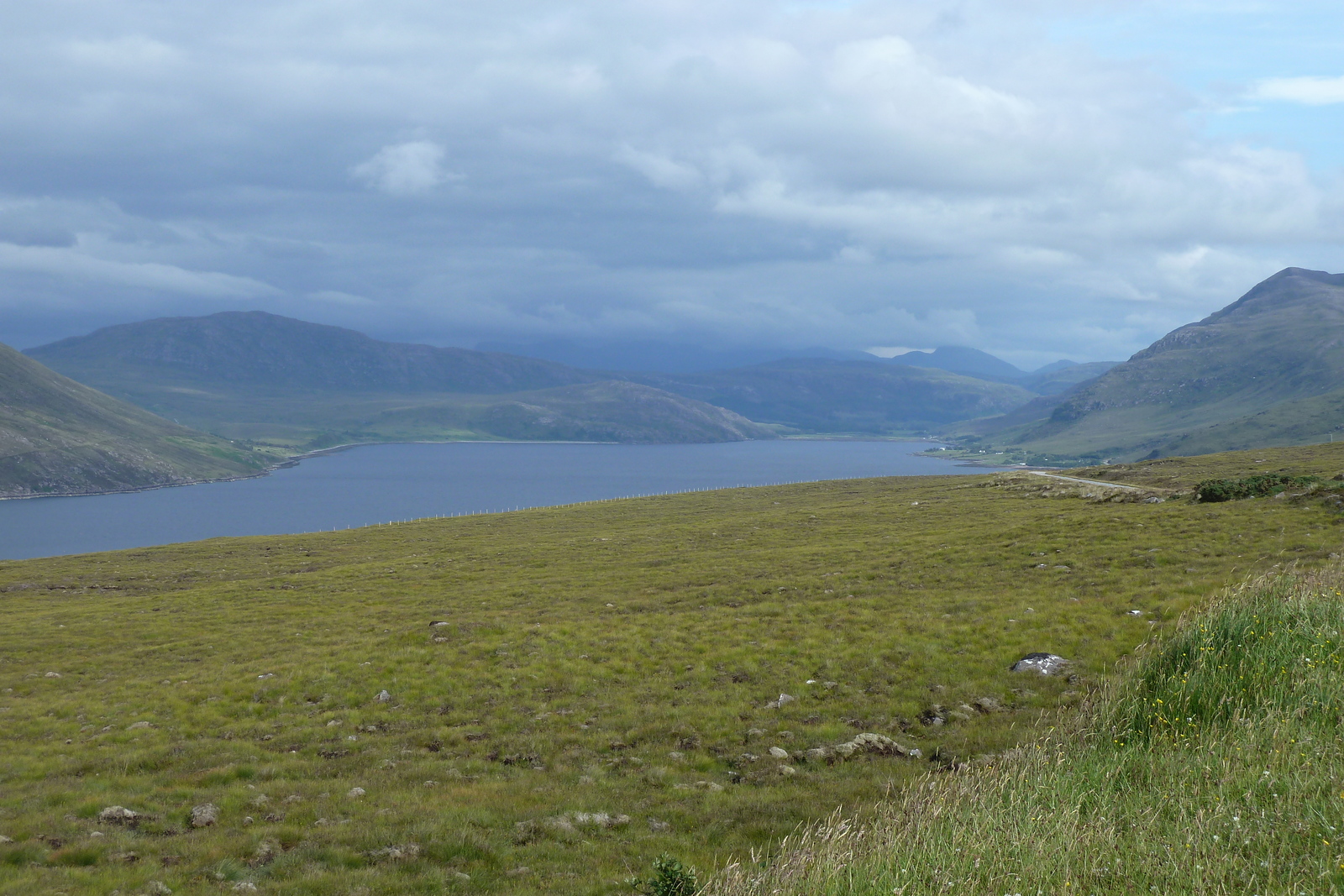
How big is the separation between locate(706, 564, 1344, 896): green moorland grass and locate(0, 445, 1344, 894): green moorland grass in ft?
7.64

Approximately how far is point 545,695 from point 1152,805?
16895 millimetres

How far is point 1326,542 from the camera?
31766mm

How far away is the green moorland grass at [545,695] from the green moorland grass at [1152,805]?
2.33 meters

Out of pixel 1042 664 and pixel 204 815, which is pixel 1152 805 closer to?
pixel 1042 664

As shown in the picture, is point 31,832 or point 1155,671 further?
point 1155,671

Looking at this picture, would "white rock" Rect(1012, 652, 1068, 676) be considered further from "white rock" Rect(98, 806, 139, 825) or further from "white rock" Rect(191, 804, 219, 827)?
"white rock" Rect(98, 806, 139, 825)

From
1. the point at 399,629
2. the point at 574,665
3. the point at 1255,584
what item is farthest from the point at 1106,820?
the point at 399,629

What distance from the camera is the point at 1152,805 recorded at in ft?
36.2

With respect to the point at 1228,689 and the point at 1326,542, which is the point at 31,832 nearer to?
the point at 1228,689

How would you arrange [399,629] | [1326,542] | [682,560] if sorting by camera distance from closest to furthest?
[1326,542] < [399,629] < [682,560]

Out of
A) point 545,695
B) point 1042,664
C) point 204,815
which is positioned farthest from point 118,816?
point 1042,664

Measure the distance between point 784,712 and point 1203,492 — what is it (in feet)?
139

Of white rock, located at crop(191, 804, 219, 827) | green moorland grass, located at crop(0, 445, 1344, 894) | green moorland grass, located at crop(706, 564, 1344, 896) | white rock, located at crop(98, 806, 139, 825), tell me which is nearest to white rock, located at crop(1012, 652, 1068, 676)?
green moorland grass, located at crop(0, 445, 1344, 894)

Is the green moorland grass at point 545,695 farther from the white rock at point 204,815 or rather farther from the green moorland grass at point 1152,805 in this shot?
the green moorland grass at point 1152,805
